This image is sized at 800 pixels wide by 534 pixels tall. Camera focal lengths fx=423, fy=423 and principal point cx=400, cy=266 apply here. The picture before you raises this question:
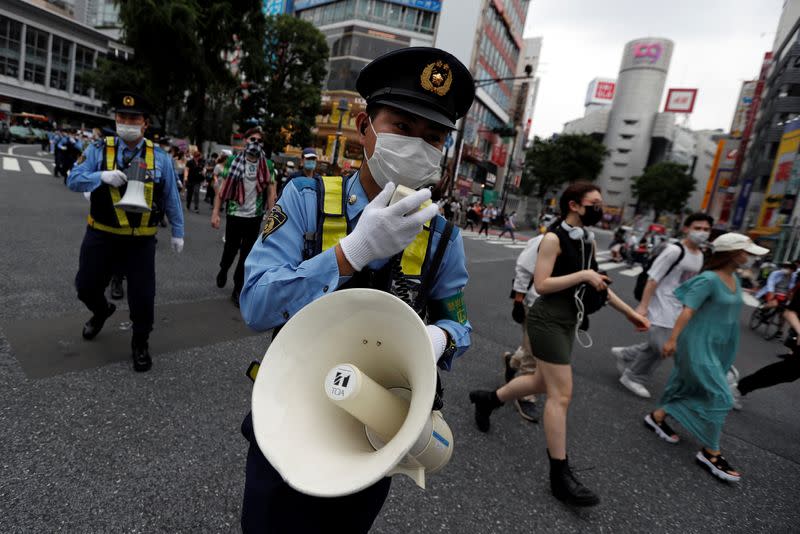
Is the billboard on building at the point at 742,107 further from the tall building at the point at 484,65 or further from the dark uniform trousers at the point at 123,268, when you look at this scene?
the dark uniform trousers at the point at 123,268

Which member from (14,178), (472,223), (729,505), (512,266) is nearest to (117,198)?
(729,505)

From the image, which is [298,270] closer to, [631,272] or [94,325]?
[94,325]

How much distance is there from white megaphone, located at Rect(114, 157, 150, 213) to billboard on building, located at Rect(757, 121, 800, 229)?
35.8m

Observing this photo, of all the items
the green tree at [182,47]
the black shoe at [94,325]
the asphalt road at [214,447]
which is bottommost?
the asphalt road at [214,447]

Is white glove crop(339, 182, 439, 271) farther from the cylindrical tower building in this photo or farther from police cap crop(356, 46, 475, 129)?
the cylindrical tower building

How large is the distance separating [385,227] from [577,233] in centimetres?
206

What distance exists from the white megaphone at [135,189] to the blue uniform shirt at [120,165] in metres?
0.12

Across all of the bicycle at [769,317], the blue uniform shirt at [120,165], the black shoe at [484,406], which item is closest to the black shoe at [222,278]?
the blue uniform shirt at [120,165]

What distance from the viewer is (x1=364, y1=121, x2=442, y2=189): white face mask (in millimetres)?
1256

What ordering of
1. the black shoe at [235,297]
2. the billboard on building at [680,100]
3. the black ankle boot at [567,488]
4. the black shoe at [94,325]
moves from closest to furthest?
the black ankle boot at [567,488], the black shoe at [94,325], the black shoe at [235,297], the billboard on building at [680,100]

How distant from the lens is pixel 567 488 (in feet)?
8.11

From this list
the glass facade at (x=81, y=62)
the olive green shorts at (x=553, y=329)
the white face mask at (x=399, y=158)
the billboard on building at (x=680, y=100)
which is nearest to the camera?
the white face mask at (x=399, y=158)

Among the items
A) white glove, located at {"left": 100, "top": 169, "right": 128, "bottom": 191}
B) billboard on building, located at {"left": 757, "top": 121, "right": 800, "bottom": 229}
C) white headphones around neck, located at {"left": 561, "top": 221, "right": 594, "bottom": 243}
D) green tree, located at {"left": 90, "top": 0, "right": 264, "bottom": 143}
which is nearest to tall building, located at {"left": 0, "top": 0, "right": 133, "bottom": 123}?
green tree, located at {"left": 90, "top": 0, "right": 264, "bottom": 143}

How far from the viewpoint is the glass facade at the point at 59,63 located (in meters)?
48.3
